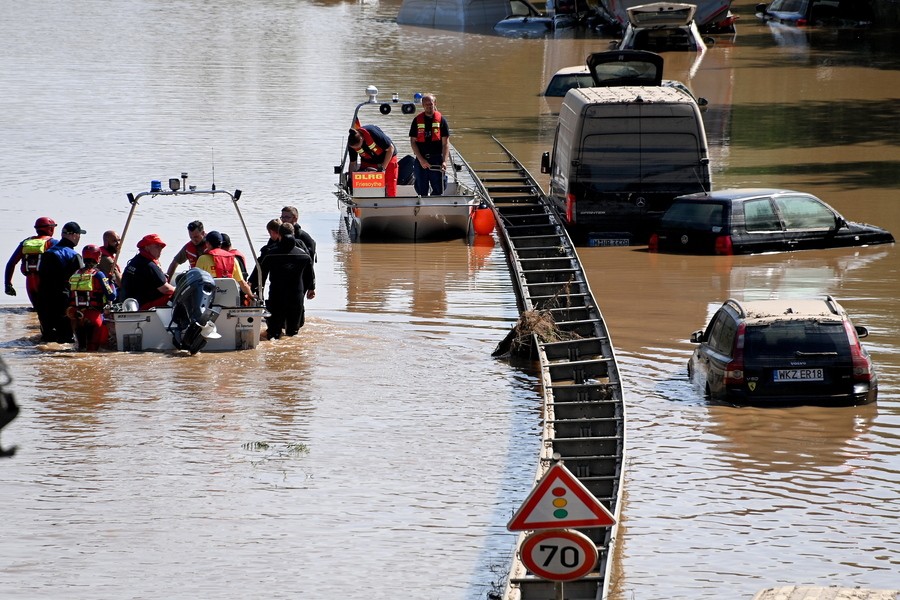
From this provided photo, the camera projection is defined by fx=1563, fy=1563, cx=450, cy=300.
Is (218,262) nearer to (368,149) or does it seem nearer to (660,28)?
(368,149)

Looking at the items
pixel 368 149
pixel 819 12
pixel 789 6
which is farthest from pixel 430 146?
pixel 789 6

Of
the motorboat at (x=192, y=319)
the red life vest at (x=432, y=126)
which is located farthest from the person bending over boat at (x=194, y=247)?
the red life vest at (x=432, y=126)

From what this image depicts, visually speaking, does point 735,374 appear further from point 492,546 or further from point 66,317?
point 66,317

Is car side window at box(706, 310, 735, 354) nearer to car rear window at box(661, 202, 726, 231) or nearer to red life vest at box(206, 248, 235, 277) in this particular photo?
red life vest at box(206, 248, 235, 277)

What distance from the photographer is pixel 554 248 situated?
22922mm

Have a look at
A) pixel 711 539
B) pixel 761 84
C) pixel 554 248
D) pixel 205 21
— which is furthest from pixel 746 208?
pixel 205 21

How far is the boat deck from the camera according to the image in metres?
11.2

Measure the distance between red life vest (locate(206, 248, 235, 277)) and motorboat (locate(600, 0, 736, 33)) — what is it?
1726 inches

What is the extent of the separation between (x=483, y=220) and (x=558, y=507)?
673 inches

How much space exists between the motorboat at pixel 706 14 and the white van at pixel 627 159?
121 feet

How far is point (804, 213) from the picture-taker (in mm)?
23672

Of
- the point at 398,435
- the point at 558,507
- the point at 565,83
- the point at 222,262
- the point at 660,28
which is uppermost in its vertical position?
the point at 660,28

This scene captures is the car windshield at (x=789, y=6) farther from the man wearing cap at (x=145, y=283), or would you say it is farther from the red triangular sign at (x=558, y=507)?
the red triangular sign at (x=558, y=507)

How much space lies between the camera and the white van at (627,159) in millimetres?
23203
